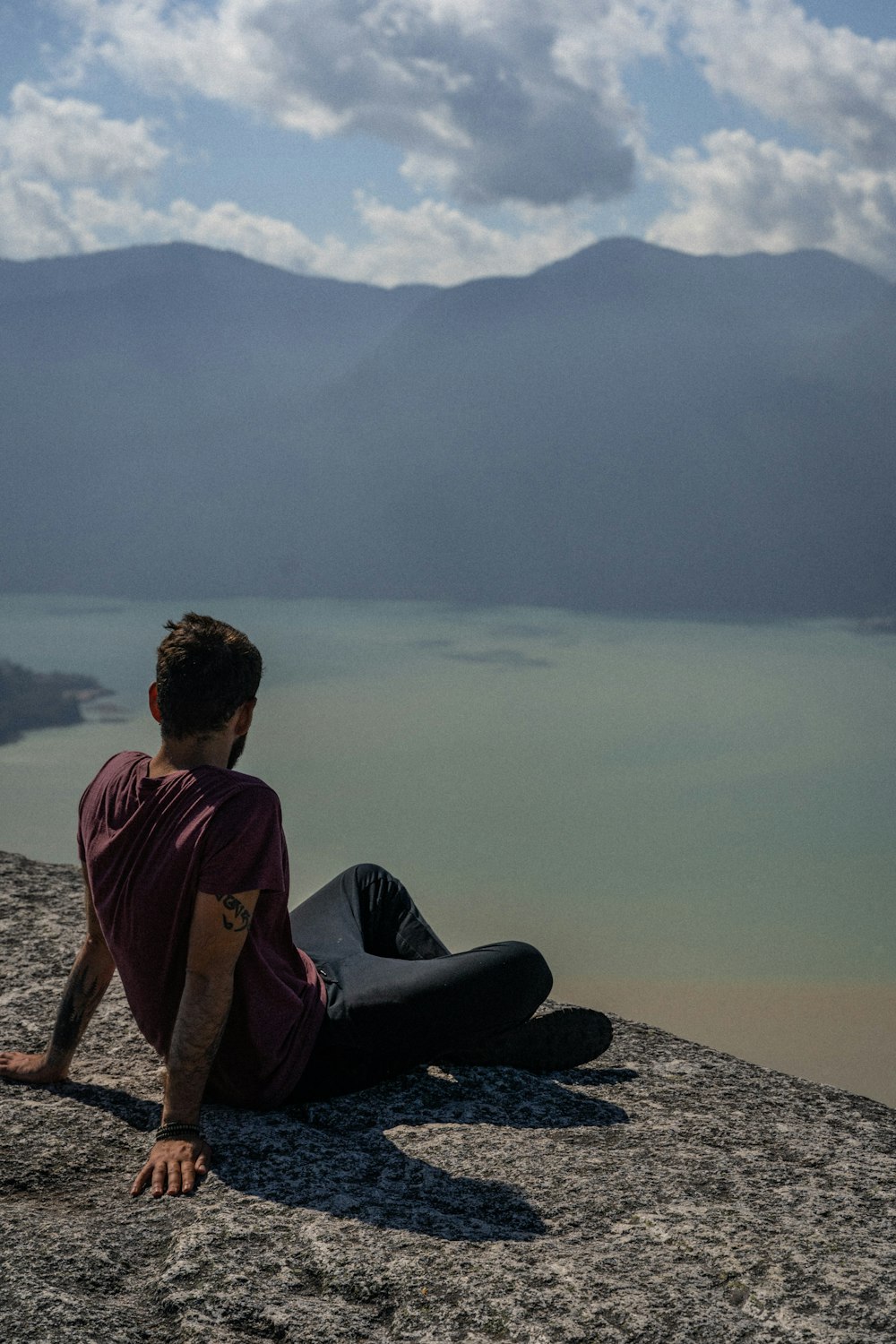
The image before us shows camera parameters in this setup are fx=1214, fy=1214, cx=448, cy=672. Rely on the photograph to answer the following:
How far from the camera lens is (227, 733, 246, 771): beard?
2763mm

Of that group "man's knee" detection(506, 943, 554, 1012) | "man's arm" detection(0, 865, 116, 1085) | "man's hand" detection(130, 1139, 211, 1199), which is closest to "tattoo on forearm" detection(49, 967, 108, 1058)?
"man's arm" detection(0, 865, 116, 1085)

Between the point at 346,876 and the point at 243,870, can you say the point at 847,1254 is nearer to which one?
the point at 243,870

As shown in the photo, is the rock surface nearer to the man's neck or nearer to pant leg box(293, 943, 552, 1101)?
pant leg box(293, 943, 552, 1101)

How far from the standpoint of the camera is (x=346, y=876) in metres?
3.59

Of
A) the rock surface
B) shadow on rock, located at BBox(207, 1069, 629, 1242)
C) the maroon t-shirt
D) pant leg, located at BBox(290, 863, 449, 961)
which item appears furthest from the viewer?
pant leg, located at BBox(290, 863, 449, 961)

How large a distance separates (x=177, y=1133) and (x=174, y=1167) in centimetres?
8

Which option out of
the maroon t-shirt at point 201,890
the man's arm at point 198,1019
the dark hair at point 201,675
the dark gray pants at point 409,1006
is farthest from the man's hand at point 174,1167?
the dark hair at point 201,675

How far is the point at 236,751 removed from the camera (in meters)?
2.81

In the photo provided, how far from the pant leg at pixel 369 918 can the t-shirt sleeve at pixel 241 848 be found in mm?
836

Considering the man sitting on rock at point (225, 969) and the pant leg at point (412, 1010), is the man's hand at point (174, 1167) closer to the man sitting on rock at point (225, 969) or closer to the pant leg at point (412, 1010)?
the man sitting on rock at point (225, 969)

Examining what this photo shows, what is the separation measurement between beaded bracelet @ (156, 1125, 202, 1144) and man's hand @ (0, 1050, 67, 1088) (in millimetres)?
594

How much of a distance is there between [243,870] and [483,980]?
2.49ft

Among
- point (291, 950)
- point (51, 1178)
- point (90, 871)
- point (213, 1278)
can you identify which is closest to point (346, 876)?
point (291, 950)

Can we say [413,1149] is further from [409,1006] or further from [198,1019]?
[198,1019]
